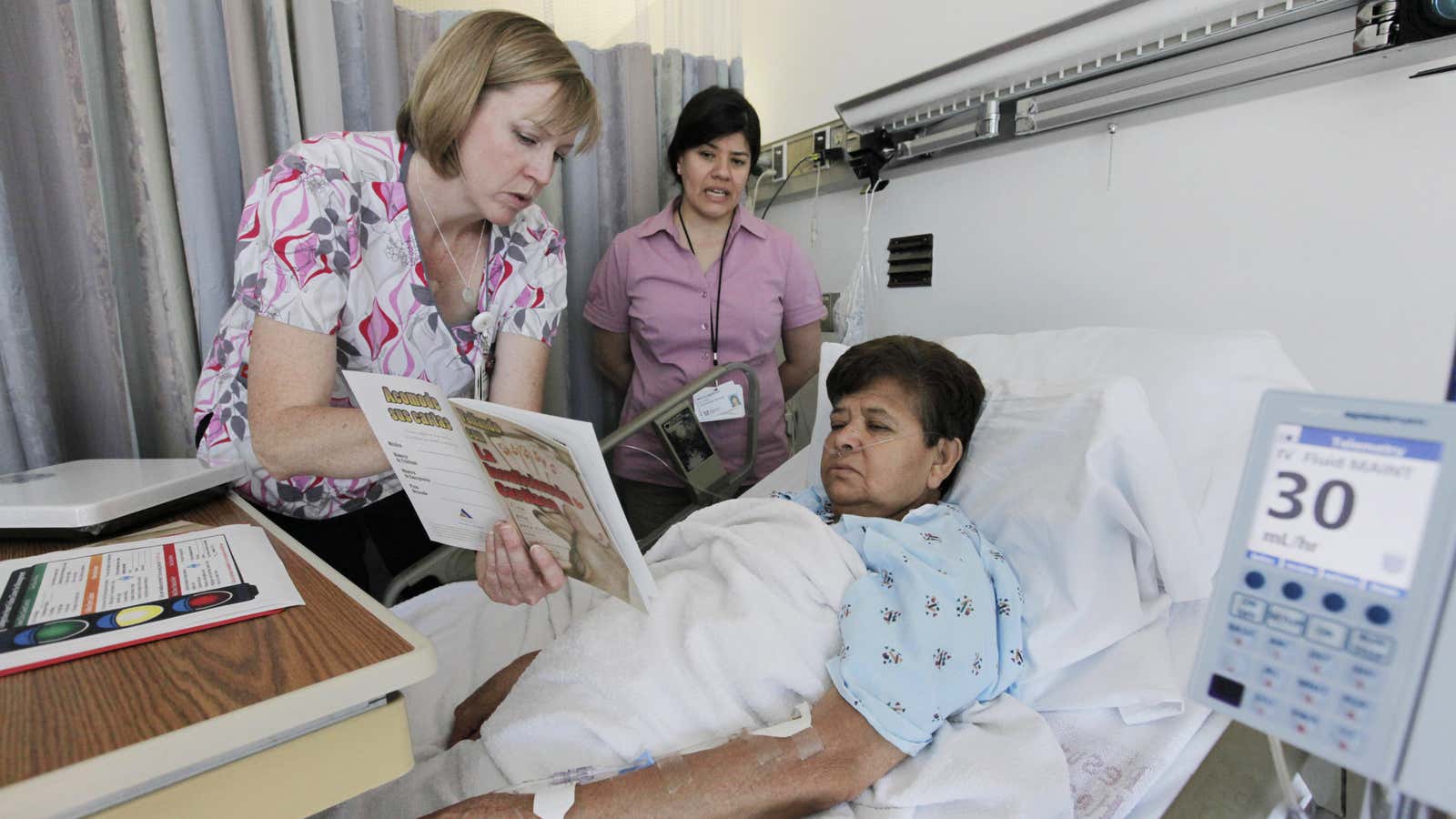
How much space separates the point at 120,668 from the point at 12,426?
4.41 feet

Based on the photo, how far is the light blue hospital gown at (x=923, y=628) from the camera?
933 millimetres

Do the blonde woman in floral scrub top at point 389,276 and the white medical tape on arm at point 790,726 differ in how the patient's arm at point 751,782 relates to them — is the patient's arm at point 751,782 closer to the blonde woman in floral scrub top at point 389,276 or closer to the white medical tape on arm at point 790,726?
the white medical tape on arm at point 790,726

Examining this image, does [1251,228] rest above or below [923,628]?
above

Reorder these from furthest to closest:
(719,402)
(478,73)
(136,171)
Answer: (719,402), (136,171), (478,73)

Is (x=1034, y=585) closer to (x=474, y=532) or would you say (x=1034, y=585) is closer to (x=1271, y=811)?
(x=1271, y=811)

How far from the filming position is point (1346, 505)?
407mm

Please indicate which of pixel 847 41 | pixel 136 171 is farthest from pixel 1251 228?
pixel 136 171

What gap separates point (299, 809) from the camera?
566mm

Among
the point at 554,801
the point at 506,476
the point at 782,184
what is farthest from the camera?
the point at 782,184

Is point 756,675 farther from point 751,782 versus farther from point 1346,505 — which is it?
point 1346,505

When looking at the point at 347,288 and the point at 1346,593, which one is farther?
the point at 347,288

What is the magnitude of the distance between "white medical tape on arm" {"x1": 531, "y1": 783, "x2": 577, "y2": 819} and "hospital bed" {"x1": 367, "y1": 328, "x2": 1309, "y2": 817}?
1.42 ft

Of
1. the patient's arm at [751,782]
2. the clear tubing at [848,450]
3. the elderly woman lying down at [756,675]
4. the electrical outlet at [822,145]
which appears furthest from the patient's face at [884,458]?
the electrical outlet at [822,145]

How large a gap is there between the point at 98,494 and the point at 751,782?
3.43 ft
